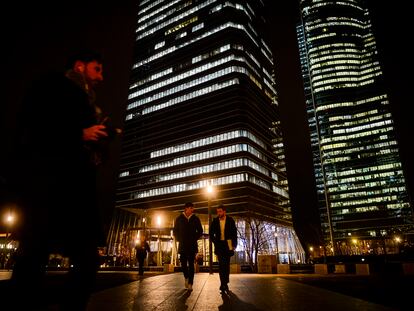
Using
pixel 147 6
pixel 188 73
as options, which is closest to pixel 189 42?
pixel 188 73

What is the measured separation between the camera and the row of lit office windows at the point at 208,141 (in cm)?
7694

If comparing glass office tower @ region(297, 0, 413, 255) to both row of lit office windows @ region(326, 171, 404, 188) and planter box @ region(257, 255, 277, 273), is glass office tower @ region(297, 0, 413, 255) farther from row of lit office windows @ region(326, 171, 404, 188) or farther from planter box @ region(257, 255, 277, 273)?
planter box @ region(257, 255, 277, 273)

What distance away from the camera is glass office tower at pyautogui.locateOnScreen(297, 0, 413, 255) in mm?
126312

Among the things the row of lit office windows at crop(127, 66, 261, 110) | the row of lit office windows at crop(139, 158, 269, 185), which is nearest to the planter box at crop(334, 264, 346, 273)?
the row of lit office windows at crop(139, 158, 269, 185)

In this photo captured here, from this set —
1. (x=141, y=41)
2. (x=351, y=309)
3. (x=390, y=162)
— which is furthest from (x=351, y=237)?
(x=351, y=309)

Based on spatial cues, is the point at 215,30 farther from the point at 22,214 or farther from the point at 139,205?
the point at 22,214

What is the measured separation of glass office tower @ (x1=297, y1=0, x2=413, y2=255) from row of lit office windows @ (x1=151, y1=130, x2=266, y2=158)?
48.6 m

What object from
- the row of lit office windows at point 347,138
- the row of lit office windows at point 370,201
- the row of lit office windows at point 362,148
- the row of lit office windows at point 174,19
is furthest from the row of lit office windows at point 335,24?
the row of lit office windows at point 370,201

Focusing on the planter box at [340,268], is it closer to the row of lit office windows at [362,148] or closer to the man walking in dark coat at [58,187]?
the man walking in dark coat at [58,187]

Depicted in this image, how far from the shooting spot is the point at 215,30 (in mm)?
91438

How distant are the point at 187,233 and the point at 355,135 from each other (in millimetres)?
143060

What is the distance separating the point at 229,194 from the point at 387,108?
101 m

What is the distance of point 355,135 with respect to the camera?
134 m

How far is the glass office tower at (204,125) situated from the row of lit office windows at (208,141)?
27cm
